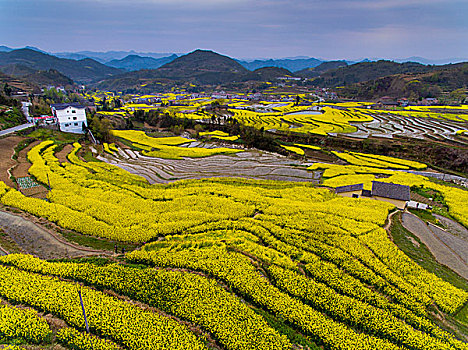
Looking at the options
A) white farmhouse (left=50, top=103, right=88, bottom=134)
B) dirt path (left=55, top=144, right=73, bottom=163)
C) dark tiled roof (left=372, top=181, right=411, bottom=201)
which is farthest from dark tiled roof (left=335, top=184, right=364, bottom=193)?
white farmhouse (left=50, top=103, right=88, bottom=134)

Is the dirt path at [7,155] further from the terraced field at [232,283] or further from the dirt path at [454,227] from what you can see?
the dirt path at [454,227]

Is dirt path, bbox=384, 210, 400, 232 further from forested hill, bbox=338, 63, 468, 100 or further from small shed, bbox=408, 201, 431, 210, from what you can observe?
forested hill, bbox=338, 63, 468, 100

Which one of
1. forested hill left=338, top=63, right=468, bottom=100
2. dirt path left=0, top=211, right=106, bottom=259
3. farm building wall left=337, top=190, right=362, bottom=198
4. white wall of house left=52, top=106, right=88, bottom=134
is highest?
forested hill left=338, top=63, right=468, bottom=100

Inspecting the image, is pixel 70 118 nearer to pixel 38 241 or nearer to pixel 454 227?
pixel 38 241

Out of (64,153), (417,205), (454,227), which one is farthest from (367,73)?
(64,153)

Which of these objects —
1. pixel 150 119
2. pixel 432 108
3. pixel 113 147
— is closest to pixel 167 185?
pixel 113 147

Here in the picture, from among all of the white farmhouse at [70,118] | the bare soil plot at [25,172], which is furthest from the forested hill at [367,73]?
the bare soil plot at [25,172]
